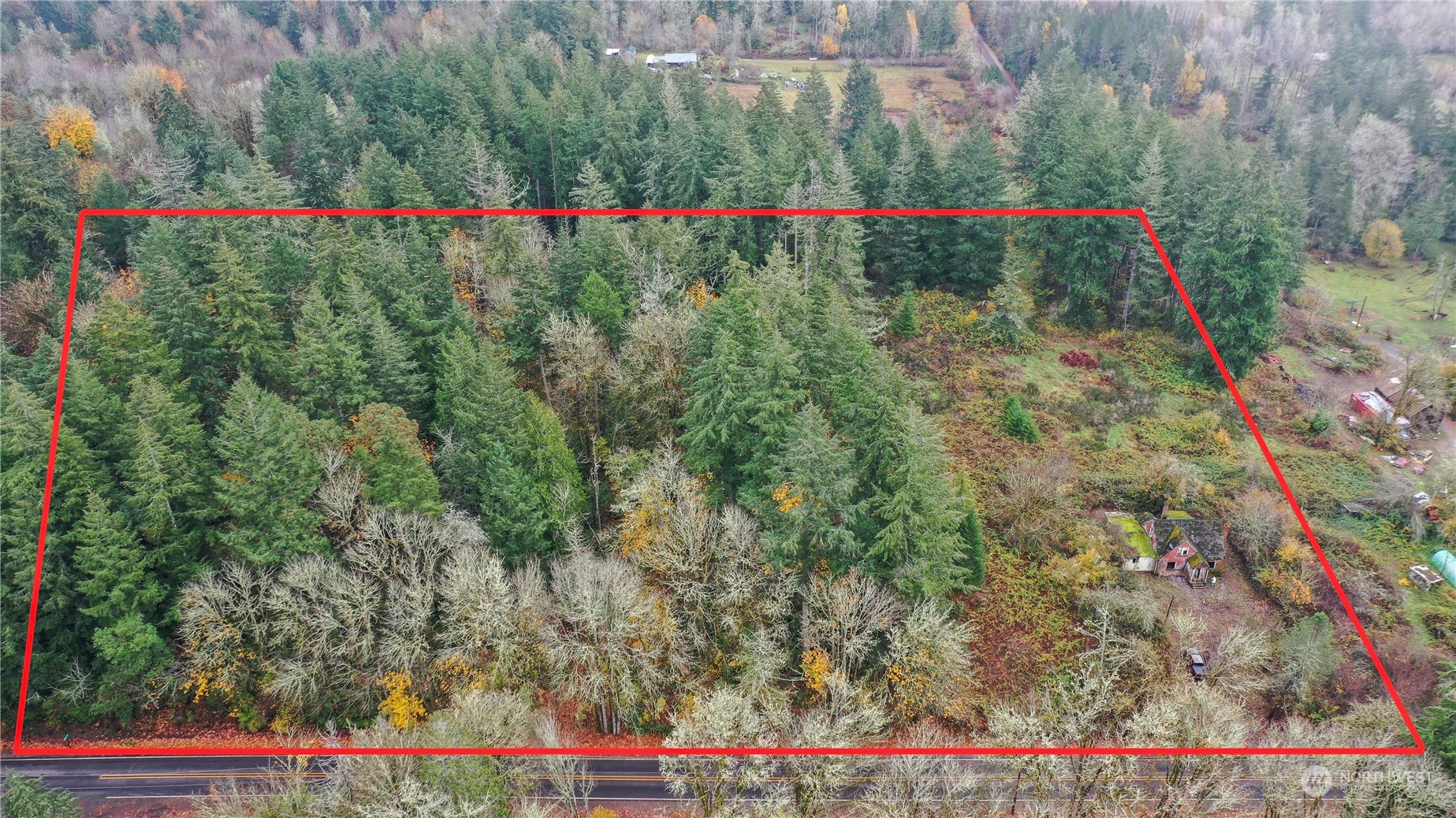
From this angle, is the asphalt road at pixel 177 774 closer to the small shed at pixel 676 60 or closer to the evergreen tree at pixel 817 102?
the evergreen tree at pixel 817 102

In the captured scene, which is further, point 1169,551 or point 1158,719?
point 1169,551

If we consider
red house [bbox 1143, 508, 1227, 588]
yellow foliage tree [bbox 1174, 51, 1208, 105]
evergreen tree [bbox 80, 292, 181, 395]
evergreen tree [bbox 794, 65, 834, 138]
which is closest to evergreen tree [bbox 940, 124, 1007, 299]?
evergreen tree [bbox 794, 65, 834, 138]

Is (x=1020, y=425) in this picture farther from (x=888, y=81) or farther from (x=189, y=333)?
(x=888, y=81)

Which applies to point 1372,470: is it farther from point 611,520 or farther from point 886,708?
point 611,520

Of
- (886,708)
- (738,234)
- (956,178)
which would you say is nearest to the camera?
(886,708)

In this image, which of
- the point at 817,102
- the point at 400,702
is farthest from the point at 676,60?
the point at 400,702

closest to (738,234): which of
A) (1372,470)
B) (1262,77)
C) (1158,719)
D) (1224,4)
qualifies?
(1158,719)

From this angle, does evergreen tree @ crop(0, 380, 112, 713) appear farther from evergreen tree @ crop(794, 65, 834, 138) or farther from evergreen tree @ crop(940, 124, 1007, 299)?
evergreen tree @ crop(794, 65, 834, 138)

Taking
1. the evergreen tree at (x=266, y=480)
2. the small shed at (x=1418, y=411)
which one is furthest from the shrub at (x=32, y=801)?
the small shed at (x=1418, y=411)
